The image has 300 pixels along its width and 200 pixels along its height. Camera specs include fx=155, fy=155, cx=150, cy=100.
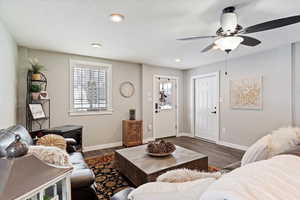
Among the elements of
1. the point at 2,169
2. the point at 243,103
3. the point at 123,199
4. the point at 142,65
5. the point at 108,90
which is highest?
the point at 142,65

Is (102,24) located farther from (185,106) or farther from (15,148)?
(185,106)

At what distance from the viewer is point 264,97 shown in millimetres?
3410

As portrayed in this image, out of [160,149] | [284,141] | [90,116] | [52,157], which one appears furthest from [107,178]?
[284,141]

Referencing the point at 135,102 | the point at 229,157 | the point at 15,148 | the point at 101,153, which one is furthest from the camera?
the point at 135,102

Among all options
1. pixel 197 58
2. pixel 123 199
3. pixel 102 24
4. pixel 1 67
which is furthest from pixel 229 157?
pixel 1 67

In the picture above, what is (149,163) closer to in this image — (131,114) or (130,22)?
(130,22)

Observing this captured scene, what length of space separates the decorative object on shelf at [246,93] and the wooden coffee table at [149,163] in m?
2.21

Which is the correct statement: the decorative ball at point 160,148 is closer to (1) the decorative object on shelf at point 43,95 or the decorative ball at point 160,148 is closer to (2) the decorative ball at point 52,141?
(2) the decorative ball at point 52,141

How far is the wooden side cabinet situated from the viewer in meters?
4.02

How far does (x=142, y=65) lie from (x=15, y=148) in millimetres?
3985

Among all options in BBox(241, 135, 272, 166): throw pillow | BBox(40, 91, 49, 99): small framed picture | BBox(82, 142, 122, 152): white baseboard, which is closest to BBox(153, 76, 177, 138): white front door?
BBox(82, 142, 122, 152): white baseboard

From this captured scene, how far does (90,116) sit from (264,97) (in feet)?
13.2

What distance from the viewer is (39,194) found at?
0.73m

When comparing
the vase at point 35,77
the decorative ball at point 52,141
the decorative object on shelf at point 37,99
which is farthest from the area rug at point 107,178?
the vase at point 35,77
